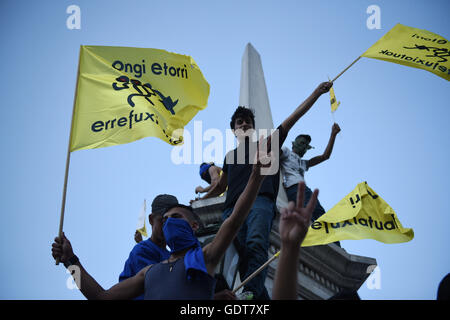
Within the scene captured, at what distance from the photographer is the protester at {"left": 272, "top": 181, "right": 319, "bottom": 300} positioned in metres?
3.20

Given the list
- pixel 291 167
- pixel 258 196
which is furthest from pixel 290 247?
pixel 291 167

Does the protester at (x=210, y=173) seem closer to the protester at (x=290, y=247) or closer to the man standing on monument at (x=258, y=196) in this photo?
the man standing on monument at (x=258, y=196)

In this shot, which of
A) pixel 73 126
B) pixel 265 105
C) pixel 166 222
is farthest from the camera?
pixel 265 105

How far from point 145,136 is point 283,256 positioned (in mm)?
3807

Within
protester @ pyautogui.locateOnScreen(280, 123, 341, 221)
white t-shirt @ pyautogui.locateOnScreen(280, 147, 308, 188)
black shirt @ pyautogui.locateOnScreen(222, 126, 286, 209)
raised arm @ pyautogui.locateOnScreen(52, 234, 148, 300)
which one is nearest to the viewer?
raised arm @ pyautogui.locateOnScreen(52, 234, 148, 300)

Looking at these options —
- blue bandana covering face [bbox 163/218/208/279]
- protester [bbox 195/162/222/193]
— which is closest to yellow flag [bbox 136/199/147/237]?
protester [bbox 195/162/222/193]

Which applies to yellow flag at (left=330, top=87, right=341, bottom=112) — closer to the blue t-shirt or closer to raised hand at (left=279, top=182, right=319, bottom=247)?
the blue t-shirt

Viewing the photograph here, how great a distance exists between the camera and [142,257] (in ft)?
Result: 17.5

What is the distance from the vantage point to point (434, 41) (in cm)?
903

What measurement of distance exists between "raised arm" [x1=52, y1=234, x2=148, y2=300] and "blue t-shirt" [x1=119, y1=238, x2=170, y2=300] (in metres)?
0.62

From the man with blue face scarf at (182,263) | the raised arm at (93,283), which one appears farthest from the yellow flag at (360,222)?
the raised arm at (93,283)

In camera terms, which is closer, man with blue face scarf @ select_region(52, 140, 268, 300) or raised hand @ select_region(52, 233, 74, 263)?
man with blue face scarf @ select_region(52, 140, 268, 300)
